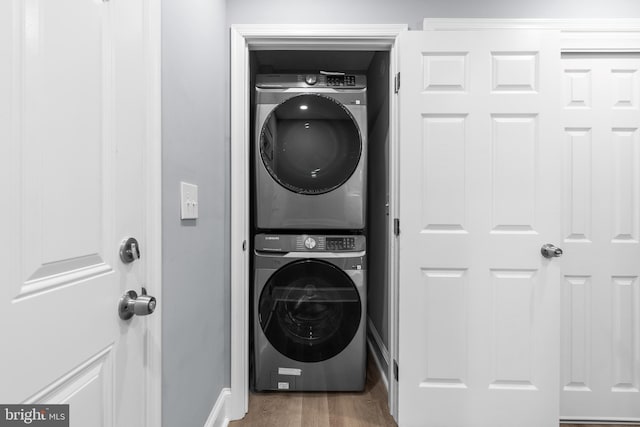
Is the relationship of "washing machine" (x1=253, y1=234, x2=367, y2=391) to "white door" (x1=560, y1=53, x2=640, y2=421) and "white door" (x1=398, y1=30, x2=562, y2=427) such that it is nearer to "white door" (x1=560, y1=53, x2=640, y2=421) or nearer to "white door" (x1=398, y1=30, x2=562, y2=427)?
"white door" (x1=398, y1=30, x2=562, y2=427)

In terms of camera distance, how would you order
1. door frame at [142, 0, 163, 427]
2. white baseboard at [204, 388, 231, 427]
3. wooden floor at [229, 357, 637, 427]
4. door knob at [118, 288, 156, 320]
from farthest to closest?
wooden floor at [229, 357, 637, 427] → white baseboard at [204, 388, 231, 427] → door frame at [142, 0, 163, 427] → door knob at [118, 288, 156, 320]

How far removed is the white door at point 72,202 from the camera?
55 centimetres

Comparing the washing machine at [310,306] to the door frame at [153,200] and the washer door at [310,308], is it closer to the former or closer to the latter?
the washer door at [310,308]

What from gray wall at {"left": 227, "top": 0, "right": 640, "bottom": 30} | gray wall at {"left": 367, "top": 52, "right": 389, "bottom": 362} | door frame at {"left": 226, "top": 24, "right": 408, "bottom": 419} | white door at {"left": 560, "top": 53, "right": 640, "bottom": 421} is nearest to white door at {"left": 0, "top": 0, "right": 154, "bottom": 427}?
door frame at {"left": 226, "top": 24, "right": 408, "bottom": 419}

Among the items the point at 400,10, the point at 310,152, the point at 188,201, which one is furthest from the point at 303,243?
the point at 400,10

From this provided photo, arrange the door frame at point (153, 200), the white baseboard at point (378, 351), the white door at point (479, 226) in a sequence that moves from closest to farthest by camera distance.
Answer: the door frame at point (153, 200), the white door at point (479, 226), the white baseboard at point (378, 351)

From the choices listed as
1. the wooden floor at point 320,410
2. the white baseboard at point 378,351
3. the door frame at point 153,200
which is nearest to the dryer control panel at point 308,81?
the door frame at point 153,200

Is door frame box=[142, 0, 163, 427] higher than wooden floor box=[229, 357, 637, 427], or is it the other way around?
door frame box=[142, 0, 163, 427]

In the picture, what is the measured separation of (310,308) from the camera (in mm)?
2025

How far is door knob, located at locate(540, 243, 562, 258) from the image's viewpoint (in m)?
1.60

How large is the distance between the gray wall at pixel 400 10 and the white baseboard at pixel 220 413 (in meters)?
1.93

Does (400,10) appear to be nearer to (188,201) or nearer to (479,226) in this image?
(479,226)

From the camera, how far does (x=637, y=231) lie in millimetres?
1725

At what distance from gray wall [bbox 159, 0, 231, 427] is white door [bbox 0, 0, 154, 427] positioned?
0.55 ft
